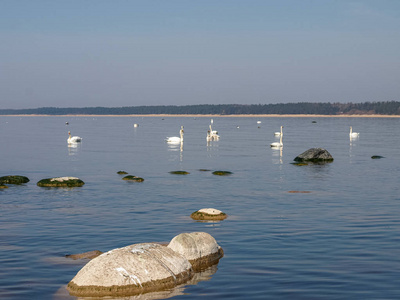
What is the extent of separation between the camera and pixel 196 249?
18734 mm

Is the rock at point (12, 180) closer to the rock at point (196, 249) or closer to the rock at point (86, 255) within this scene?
the rock at point (86, 255)

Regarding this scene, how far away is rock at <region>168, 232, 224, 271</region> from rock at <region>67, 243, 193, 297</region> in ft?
5.02

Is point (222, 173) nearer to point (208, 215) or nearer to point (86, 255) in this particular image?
point (208, 215)

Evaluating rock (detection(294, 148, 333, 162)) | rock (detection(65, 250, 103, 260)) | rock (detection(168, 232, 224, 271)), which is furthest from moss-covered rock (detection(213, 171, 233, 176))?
rock (detection(168, 232, 224, 271))

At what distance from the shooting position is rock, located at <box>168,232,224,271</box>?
18453 millimetres

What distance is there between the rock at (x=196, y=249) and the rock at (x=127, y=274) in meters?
1.53

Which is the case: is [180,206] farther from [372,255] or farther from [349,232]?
[372,255]

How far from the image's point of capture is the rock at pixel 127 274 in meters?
15.4

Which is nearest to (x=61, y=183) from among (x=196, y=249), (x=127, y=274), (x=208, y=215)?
(x=208, y=215)

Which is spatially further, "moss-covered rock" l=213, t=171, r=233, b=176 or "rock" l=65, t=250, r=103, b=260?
"moss-covered rock" l=213, t=171, r=233, b=176

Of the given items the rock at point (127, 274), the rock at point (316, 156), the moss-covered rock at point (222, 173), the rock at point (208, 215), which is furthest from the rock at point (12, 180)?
the rock at point (316, 156)

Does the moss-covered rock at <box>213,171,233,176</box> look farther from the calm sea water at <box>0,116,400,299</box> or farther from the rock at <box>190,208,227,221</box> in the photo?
the rock at <box>190,208,227,221</box>

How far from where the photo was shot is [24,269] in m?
18.2

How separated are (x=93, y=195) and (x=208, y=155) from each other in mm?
35552
